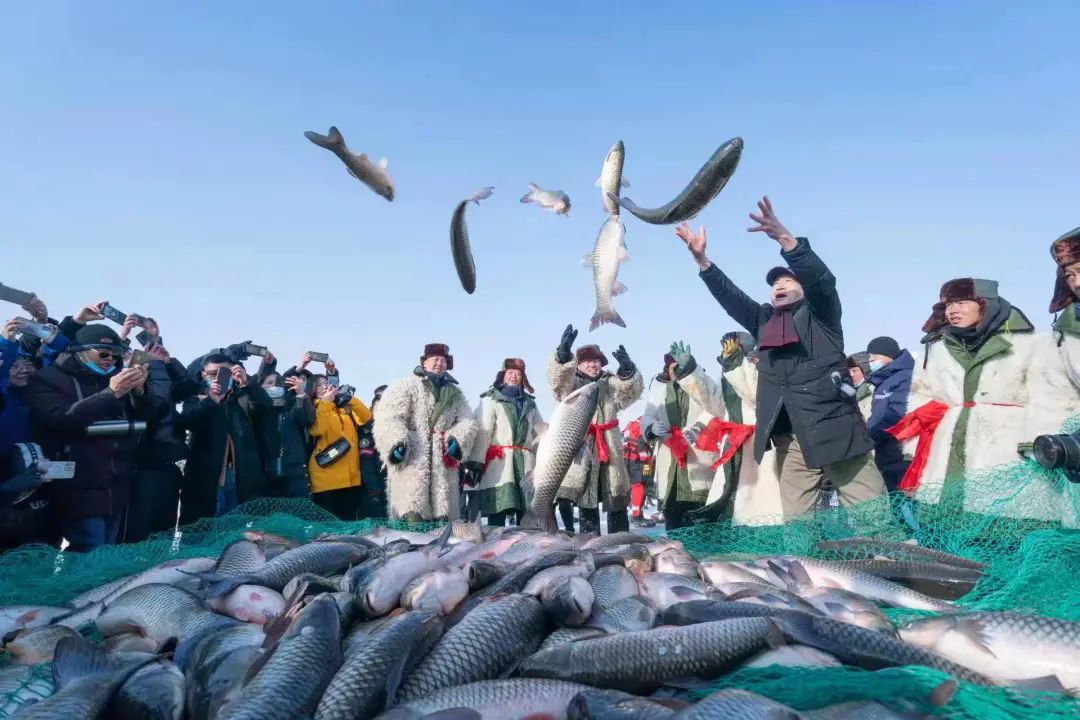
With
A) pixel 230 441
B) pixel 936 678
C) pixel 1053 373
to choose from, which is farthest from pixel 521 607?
pixel 230 441

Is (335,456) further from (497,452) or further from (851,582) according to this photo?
(851,582)

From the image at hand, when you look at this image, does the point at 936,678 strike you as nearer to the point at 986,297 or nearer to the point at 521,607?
the point at 521,607

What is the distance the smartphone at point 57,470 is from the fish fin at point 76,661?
3045 mm

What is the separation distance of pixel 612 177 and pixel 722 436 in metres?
3.28

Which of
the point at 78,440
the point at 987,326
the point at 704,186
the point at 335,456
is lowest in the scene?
the point at 335,456

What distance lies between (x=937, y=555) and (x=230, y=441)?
672 centimetres

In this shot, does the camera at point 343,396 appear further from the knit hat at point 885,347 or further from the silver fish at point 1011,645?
the silver fish at point 1011,645

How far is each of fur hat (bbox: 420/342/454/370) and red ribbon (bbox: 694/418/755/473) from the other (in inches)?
122

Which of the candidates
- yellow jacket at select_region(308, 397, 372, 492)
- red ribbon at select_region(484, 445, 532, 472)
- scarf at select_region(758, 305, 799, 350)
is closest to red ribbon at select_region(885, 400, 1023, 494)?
scarf at select_region(758, 305, 799, 350)

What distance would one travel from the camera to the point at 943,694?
7.10ft

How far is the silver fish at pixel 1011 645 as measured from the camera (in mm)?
2572

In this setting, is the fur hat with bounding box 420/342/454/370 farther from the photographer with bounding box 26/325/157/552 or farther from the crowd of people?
the photographer with bounding box 26/325/157/552

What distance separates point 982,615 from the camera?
9.17 ft

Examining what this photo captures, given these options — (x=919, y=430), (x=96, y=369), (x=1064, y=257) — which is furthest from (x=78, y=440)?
(x=919, y=430)
